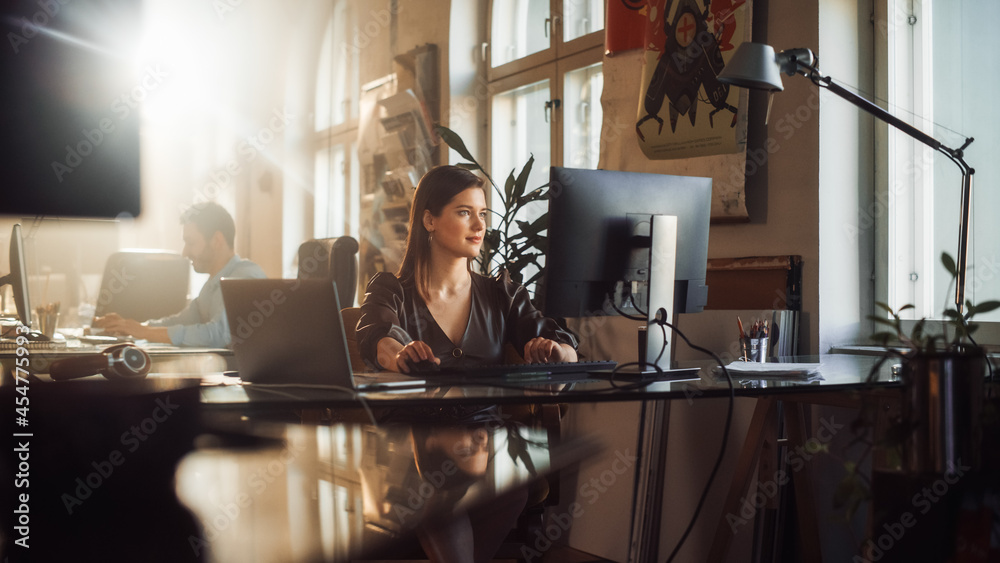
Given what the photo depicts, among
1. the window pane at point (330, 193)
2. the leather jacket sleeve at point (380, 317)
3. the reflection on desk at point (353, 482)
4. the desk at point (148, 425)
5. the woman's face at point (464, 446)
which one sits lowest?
the reflection on desk at point (353, 482)

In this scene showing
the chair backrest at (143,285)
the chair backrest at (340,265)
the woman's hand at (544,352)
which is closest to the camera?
the woman's hand at (544,352)

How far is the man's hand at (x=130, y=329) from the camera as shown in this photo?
3352 millimetres

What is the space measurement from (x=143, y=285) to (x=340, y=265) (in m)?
2.17

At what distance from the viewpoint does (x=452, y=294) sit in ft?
7.73

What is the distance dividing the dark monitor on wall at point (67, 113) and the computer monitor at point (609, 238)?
164 cm

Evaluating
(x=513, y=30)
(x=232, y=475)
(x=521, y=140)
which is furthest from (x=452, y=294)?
(x=513, y=30)

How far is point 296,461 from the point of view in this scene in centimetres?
257

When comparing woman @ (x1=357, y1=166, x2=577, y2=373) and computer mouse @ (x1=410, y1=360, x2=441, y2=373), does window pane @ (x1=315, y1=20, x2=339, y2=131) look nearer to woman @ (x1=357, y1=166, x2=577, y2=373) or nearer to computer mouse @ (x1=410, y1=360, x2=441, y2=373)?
woman @ (x1=357, y1=166, x2=577, y2=373)

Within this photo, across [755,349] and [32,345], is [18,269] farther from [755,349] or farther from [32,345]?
[755,349]

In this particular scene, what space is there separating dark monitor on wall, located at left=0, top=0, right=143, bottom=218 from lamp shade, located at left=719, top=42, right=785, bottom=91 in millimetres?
1901

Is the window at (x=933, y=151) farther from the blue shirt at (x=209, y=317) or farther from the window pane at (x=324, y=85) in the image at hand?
the window pane at (x=324, y=85)

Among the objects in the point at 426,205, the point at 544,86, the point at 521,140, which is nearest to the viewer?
the point at 426,205

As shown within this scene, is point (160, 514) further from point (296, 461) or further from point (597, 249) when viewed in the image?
point (296, 461)

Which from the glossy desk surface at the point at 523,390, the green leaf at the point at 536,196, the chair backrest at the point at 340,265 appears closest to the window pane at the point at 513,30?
the green leaf at the point at 536,196
